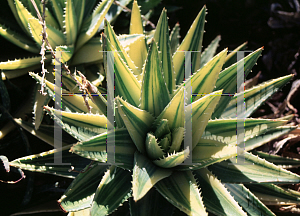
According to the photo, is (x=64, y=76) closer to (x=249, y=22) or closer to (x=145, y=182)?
(x=145, y=182)

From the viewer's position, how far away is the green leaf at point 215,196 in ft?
2.58

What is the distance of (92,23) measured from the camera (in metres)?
1.16

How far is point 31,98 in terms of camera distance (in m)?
1.14

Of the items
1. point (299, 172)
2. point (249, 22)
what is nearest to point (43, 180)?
point (299, 172)

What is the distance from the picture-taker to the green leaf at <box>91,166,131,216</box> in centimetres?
75

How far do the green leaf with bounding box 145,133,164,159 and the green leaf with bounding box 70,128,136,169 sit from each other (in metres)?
0.06

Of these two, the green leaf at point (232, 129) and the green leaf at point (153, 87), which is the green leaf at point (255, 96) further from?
the green leaf at point (153, 87)

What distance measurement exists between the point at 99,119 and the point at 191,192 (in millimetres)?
353

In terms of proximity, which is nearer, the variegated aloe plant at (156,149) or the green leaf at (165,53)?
the variegated aloe plant at (156,149)

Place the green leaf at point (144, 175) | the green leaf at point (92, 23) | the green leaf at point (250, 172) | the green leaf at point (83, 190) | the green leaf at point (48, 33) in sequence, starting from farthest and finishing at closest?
the green leaf at point (92, 23)
the green leaf at point (48, 33)
the green leaf at point (250, 172)
the green leaf at point (83, 190)
the green leaf at point (144, 175)

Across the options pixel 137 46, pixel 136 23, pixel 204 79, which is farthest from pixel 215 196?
pixel 136 23

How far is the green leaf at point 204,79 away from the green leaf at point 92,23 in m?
0.51

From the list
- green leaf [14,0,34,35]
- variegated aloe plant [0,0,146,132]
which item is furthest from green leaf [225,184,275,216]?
green leaf [14,0,34,35]

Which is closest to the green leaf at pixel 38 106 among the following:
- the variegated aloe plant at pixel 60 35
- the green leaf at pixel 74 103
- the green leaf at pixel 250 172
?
the variegated aloe plant at pixel 60 35
